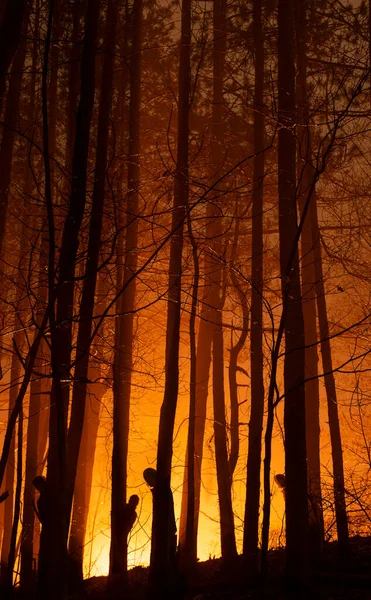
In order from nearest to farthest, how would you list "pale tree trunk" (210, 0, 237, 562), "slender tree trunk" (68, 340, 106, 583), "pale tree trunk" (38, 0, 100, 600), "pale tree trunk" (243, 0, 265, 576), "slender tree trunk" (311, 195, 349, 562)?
"pale tree trunk" (38, 0, 100, 600) < "pale tree trunk" (243, 0, 265, 576) < "slender tree trunk" (311, 195, 349, 562) < "slender tree trunk" (68, 340, 106, 583) < "pale tree trunk" (210, 0, 237, 562)

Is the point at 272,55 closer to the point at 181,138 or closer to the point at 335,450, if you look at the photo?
the point at 181,138

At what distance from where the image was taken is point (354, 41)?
943 cm

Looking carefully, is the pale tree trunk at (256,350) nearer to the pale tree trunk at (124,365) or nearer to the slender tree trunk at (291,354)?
the slender tree trunk at (291,354)

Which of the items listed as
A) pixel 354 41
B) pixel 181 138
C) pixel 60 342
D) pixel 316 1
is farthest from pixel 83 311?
pixel 316 1

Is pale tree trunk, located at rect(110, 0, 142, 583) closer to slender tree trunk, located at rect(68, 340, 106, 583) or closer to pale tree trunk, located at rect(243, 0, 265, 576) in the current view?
slender tree trunk, located at rect(68, 340, 106, 583)

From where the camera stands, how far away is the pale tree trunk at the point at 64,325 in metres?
4.07

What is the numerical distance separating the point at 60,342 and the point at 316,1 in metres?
9.16

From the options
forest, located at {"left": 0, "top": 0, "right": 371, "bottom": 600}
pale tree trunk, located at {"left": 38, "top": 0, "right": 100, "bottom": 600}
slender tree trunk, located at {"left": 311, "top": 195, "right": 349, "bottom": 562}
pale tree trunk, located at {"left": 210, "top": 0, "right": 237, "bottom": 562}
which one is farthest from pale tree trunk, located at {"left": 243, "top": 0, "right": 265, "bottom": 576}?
pale tree trunk, located at {"left": 38, "top": 0, "right": 100, "bottom": 600}

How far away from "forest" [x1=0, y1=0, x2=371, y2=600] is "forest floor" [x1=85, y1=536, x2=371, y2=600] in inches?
1.7

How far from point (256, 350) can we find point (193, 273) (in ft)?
5.61

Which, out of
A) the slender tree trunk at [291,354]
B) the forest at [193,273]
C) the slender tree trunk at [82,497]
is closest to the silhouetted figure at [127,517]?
the forest at [193,273]

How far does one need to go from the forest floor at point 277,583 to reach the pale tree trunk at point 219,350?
2.32ft

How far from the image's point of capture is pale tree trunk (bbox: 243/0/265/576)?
8.58 metres

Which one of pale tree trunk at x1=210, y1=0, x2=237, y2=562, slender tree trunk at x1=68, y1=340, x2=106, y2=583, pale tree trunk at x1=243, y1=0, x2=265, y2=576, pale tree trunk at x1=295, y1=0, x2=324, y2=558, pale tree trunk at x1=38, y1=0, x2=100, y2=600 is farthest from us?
pale tree trunk at x1=210, y1=0, x2=237, y2=562
